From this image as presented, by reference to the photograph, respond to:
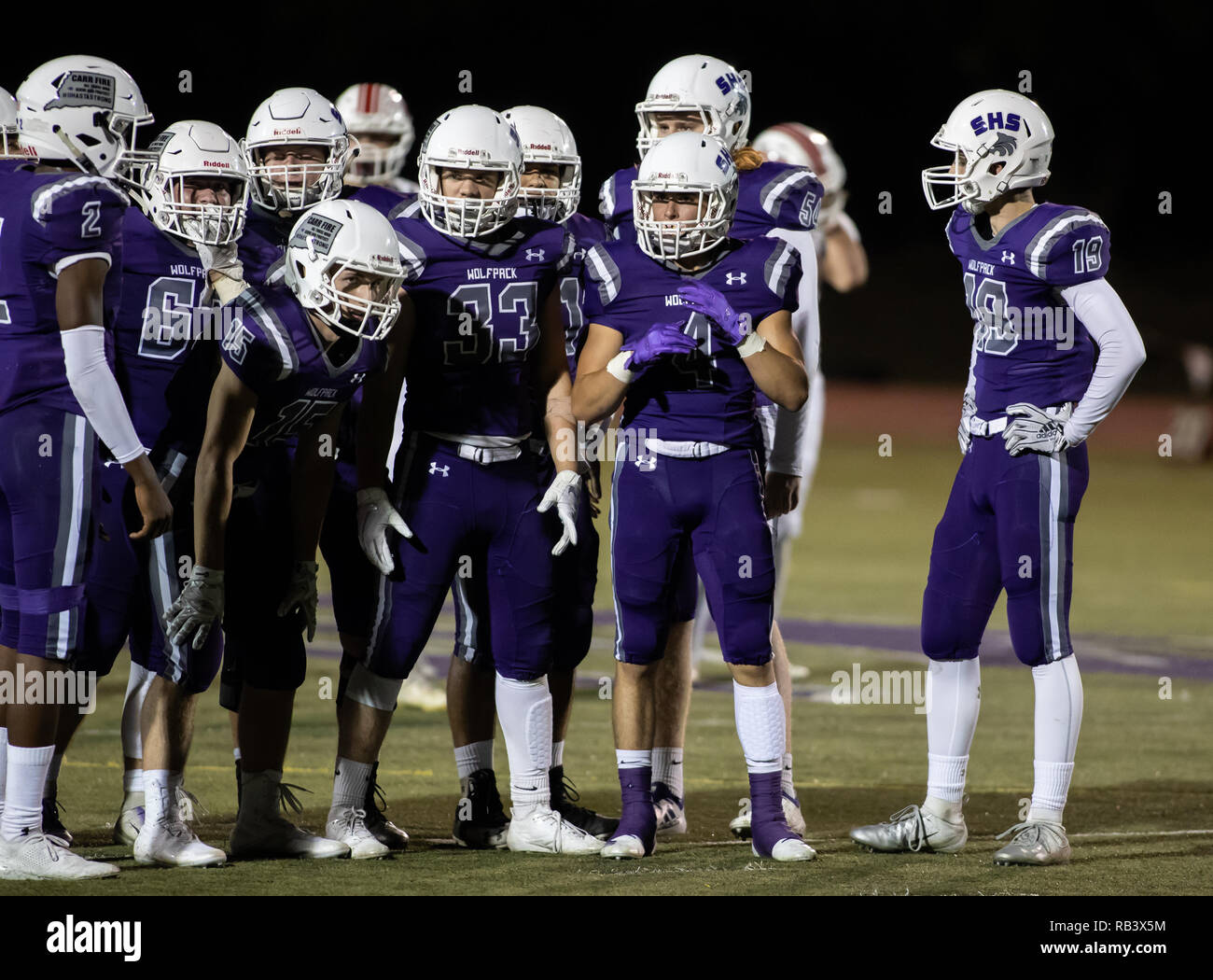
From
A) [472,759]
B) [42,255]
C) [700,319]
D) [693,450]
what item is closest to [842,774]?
[472,759]

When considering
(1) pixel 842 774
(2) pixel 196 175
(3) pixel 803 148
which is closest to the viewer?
(2) pixel 196 175

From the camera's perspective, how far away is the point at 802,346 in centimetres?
585

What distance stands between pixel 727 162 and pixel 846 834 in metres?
2.01

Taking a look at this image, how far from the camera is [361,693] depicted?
193 inches

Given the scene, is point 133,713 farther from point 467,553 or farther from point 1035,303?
point 1035,303

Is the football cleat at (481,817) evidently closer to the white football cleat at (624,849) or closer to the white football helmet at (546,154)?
the white football cleat at (624,849)

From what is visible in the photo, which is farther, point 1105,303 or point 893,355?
point 893,355

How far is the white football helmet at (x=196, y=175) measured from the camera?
15.5 feet

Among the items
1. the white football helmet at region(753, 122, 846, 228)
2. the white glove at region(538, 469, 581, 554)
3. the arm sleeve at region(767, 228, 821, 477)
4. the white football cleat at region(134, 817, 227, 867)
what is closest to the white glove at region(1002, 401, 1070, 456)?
the arm sleeve at region(767, 228, 821, 477)

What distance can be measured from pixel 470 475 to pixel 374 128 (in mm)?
2294

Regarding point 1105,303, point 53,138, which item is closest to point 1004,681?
point 1105,303
